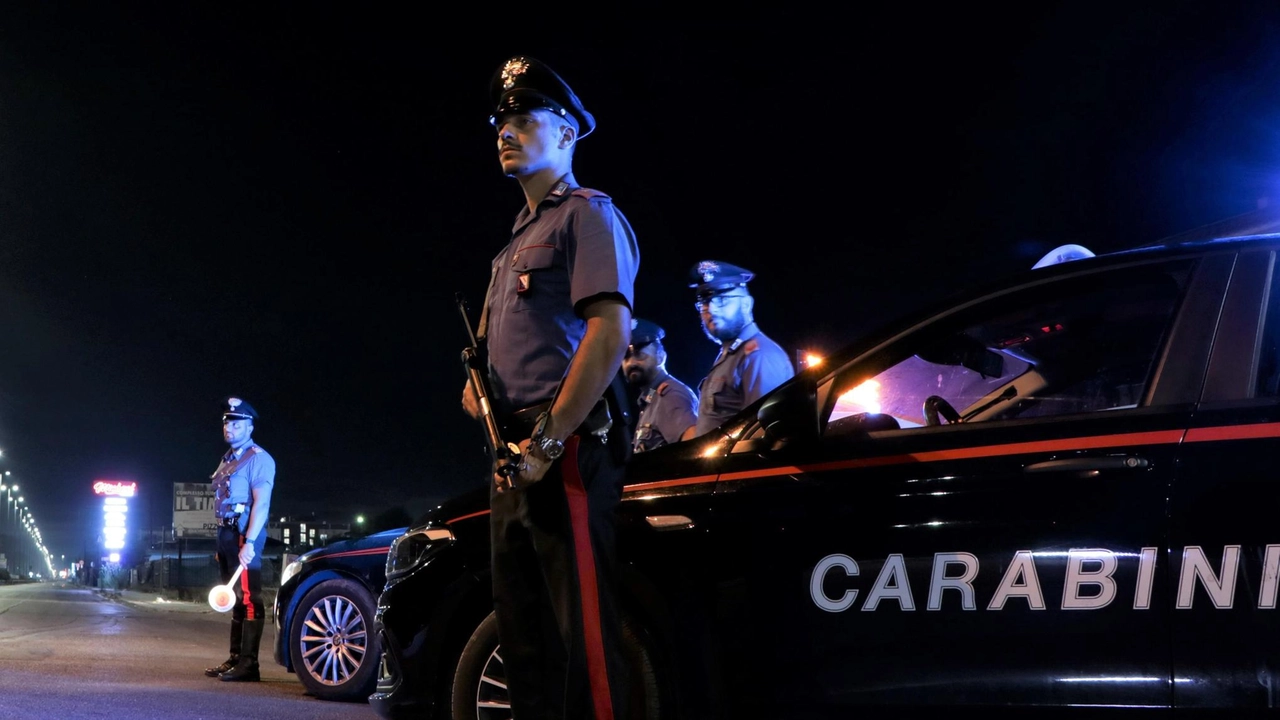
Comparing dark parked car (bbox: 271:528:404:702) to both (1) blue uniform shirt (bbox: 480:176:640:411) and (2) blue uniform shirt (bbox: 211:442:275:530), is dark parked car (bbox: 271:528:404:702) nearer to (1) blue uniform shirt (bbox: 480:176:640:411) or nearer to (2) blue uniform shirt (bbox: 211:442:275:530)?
(2) blue uniform shirt (bbox: 211:442:275:530)

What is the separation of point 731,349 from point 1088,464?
3170 millimetres

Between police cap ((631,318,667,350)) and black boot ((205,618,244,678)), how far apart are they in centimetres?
312

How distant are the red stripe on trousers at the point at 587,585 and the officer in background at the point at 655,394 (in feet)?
13.5

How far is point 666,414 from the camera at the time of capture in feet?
24.0

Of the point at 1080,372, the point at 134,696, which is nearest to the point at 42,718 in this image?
the point at 134,696

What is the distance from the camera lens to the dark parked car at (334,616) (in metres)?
6.72

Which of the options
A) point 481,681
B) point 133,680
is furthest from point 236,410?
point 481,681

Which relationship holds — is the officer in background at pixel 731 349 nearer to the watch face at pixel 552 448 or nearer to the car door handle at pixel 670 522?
the car door handle at pixel 670 522

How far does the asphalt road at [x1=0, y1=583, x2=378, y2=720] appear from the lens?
5758mm

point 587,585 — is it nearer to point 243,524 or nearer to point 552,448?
point 552,448

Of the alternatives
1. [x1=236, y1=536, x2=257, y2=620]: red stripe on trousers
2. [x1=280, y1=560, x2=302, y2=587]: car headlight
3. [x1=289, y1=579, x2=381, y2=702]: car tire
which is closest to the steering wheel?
[x1=289, y1=579, x2=381, y2=702]: car tire

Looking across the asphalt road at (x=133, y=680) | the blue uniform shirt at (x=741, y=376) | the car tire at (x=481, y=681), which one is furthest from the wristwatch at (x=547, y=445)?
the asphalt road at (x=133, y=680)

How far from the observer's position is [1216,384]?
A: 2.99 m

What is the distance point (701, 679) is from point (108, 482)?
78.8 m
